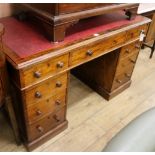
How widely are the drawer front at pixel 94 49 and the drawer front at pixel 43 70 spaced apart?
72 mm

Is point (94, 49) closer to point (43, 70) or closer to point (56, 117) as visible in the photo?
point (43, 70)

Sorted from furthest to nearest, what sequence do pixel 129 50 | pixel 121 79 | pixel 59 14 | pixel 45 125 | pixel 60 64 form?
pixel 121 79 → pixel 129 50 → pixel 45 125 → pixel 60 64 → pixel 59 14

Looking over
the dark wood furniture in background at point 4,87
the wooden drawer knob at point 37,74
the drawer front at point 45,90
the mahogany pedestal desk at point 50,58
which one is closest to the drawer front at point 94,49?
the mahogany pedestal desk at point 50,58

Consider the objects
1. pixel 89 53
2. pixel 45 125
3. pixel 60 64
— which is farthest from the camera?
pixel 45 125

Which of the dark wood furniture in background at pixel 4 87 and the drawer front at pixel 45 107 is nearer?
the dark wood furniture in background at pixel 4 87

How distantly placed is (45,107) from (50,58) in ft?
1.28

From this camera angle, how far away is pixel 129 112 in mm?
1877

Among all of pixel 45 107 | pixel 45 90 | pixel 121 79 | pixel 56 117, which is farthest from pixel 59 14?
pixel 121 79

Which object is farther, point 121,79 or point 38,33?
point 121,79

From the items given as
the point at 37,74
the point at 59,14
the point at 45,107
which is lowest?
the point at 45,107

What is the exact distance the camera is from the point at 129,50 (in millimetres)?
1747

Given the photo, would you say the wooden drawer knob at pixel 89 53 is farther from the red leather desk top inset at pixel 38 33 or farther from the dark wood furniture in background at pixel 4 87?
the dark wood furniture in background at pixel 4 87

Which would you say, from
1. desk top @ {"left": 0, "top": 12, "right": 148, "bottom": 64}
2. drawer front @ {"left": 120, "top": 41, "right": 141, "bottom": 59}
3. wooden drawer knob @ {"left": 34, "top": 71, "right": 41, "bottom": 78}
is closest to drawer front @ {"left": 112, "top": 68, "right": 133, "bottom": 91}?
drawer front @ {"left": 120, "top": 41, "right": 141, "bottom": 59}

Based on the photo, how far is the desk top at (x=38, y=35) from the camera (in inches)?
40.8
